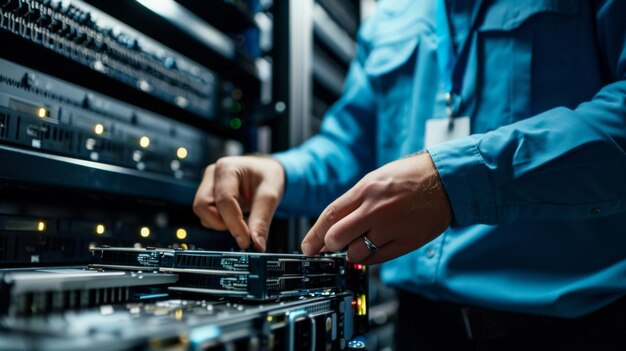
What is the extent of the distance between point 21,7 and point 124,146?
351mm

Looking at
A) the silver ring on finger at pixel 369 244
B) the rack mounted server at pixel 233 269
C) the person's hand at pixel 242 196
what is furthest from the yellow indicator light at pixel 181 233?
the silver ring on finger at pixel 369 244

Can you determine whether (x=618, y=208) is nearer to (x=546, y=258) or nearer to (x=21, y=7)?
(x=546, y=258)

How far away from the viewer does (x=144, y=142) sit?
1.13 meters

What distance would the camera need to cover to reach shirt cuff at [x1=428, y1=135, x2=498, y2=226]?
714mm

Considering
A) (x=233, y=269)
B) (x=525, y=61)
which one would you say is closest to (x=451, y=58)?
(x=525, y=61)

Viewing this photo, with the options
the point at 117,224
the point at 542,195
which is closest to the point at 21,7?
the point at 117,224

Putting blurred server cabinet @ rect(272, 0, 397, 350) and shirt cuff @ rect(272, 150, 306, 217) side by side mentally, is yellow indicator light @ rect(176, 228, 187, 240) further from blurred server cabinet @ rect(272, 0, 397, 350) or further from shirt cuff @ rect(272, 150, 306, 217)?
blurred server cabinet @ rect(272, 0, 397, 350)

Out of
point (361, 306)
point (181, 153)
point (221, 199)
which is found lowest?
point (361, 306)

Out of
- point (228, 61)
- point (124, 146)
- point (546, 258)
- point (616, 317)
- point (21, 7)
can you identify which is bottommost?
point (616, 317)

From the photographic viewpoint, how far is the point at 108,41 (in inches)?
41.3

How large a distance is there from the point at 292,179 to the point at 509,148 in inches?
22.8

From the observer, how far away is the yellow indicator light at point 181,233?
1.16m

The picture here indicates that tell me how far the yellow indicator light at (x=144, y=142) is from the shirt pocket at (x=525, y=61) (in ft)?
2.67

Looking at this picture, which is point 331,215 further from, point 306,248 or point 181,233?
point 181,233
